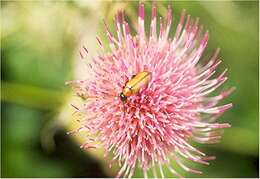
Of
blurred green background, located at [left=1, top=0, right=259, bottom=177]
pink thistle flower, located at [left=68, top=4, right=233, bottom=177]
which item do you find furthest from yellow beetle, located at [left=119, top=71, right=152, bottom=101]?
blurred green background, located at [left=1, top=0, right=259, bottom=177]

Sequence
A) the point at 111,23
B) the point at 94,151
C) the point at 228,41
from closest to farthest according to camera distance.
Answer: the point at 111,23 < the point at 94,151 < the point at 228,41

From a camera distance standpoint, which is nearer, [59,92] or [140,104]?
[140,104]

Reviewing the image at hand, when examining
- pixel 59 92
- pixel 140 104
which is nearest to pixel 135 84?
pixel 140 104

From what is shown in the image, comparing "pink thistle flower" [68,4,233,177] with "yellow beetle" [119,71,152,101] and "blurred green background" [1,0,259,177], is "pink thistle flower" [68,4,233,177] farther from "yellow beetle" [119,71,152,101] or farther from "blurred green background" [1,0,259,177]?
"blurred green background" [1,0,259,177]

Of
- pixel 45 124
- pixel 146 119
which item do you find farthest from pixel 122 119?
pixel 45 124

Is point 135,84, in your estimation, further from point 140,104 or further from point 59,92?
point 59,92

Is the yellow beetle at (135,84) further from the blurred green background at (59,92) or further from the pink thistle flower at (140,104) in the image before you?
the blurred green background at (59,92)

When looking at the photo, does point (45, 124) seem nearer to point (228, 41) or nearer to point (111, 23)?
point (111, 23)

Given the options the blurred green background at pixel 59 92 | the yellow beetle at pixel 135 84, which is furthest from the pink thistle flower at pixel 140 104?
the blurred green background at pixel 59 92
